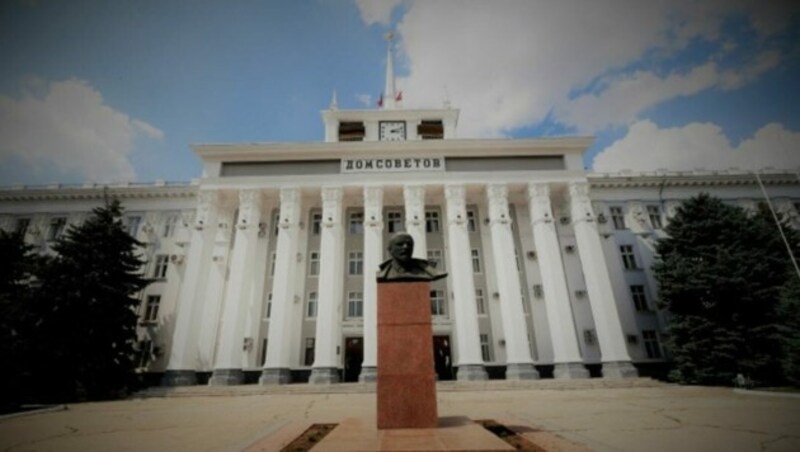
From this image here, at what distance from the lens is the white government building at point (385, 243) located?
1931 cm

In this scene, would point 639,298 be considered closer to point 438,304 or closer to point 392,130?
point 438,304

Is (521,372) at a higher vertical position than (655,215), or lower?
lower

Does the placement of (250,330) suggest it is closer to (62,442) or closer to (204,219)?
(204,219)

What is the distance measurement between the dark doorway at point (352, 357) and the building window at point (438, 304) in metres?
4.96

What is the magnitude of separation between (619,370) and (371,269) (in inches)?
552

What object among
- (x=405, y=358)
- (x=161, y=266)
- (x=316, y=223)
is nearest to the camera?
(x=405, y=358)

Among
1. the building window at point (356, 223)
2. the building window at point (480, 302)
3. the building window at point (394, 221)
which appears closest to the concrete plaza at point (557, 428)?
the building window at point (480, 302)

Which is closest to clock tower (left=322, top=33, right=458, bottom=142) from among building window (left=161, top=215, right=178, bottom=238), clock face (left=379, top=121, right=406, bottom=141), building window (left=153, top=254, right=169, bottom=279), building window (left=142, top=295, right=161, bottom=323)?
clock face (left=379, top=121, right=406, bottom=141)

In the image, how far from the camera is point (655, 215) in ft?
87.0

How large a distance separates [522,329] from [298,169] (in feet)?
54.3

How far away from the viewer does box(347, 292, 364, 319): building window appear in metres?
22.3

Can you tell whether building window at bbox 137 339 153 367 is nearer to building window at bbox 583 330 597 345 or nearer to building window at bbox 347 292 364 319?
building window at bbox 347 292 364 319

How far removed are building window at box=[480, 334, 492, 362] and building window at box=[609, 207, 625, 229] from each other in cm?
1333

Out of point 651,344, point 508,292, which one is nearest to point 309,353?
point 508,292
